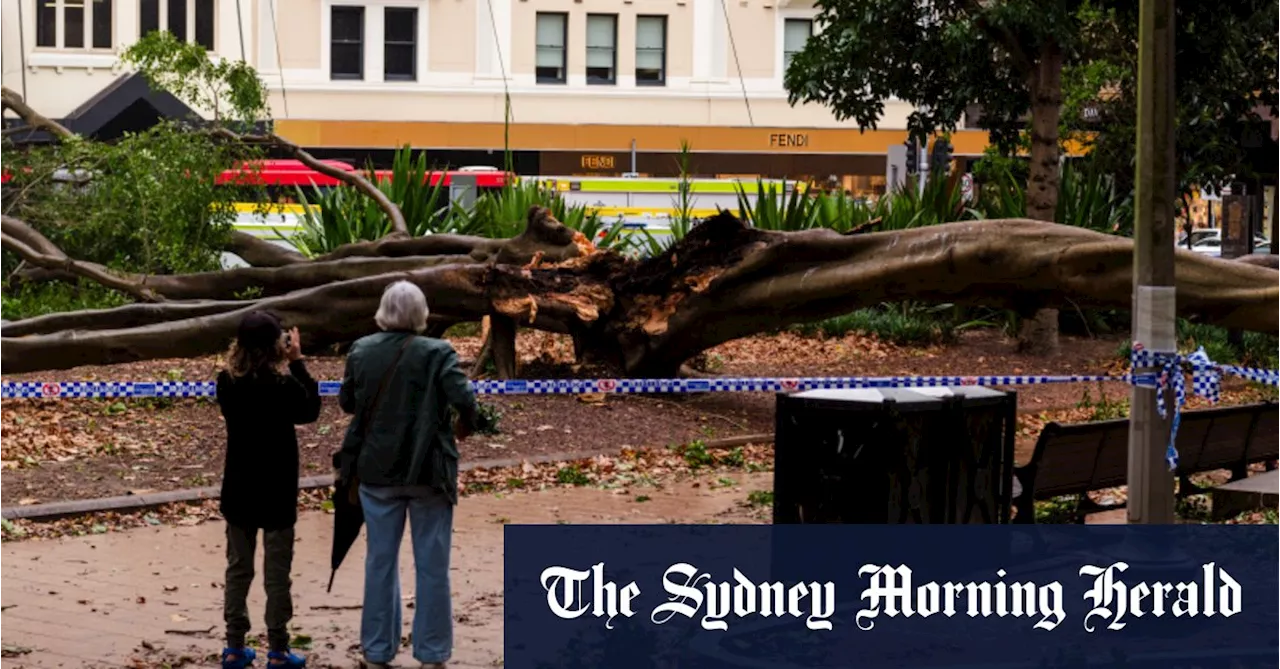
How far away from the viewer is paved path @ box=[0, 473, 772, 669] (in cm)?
907

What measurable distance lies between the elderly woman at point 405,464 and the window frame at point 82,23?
38030 millimetres

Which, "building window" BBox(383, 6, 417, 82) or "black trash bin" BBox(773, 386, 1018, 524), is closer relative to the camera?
"black trash bin" BBox(773, 386, 1018, 524)

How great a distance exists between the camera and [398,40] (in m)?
47.2

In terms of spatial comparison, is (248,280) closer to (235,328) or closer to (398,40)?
→ (235,328)

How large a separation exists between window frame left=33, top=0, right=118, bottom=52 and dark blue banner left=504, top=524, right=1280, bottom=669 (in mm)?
37820

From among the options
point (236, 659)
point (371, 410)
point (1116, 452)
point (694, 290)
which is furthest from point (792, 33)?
point (236, 659)

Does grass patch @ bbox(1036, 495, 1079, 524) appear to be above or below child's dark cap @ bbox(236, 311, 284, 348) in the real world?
below

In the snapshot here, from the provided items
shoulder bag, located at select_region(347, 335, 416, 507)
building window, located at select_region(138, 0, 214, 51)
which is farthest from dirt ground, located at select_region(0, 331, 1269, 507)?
building window, located at select_region(138, 0, 214, 51)

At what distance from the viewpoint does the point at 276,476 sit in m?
8.77

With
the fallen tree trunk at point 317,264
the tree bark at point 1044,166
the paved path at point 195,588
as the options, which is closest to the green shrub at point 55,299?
the fallen tree trunk at point 317,264

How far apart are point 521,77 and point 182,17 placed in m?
7.54

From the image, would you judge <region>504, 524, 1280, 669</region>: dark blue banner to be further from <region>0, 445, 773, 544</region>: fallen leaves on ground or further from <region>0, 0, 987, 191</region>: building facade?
<region>0, 0, 987, 191</region>: building facade

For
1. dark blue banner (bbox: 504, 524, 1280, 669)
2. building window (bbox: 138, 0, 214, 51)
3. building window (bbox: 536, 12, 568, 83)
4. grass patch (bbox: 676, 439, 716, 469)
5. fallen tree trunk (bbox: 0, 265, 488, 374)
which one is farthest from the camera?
building window (bbox: 536, 12, 568, 83)

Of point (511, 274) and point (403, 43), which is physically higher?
point (403, 43)
